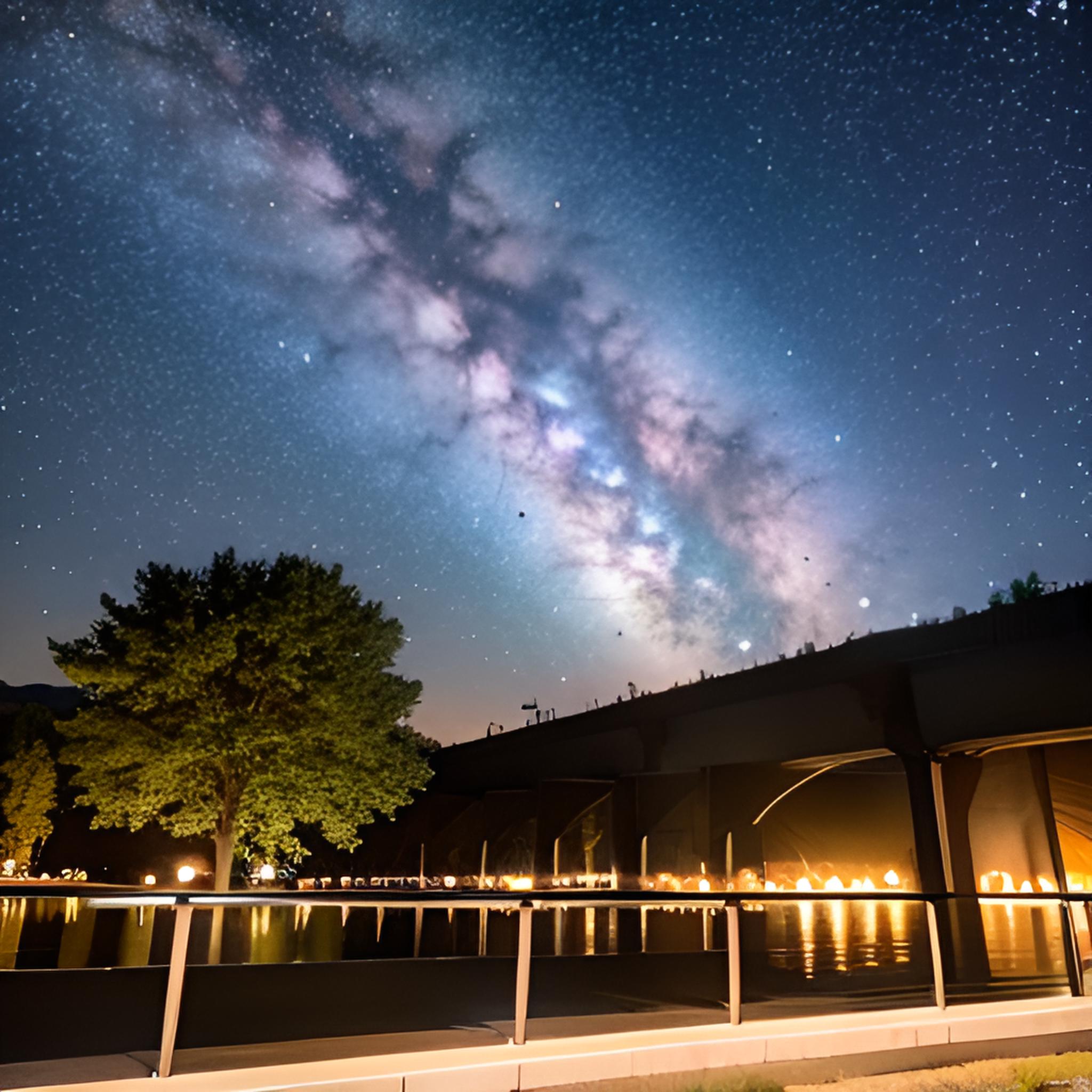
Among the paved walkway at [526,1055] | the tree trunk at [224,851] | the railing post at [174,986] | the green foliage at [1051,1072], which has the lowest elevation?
the green foliage at [1051,1072]

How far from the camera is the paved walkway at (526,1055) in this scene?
15.6 feet

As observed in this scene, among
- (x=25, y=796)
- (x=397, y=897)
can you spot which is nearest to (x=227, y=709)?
(x=397, y=897)

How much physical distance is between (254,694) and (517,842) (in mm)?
37682

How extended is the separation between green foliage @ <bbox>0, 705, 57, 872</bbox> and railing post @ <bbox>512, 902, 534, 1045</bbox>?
210 feet

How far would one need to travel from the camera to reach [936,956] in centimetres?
728

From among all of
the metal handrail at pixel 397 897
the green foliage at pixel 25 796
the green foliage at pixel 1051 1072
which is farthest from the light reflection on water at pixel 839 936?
the green foliage at pixel 25 796

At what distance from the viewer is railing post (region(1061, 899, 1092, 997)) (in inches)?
326

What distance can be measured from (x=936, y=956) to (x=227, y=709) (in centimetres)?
2441

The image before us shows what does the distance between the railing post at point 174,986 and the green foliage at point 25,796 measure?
63721mm

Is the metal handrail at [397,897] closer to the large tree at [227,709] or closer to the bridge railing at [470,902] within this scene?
the bridge railing at [470,902]

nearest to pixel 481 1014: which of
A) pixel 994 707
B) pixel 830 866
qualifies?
pixel 994 707

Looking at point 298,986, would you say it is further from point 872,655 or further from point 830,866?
point 830,866

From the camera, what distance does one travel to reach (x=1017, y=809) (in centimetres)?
3384

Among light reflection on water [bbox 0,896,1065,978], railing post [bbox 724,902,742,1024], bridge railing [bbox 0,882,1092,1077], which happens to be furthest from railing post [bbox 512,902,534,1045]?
light reflection on water [bbox 0,896,1065,978]
